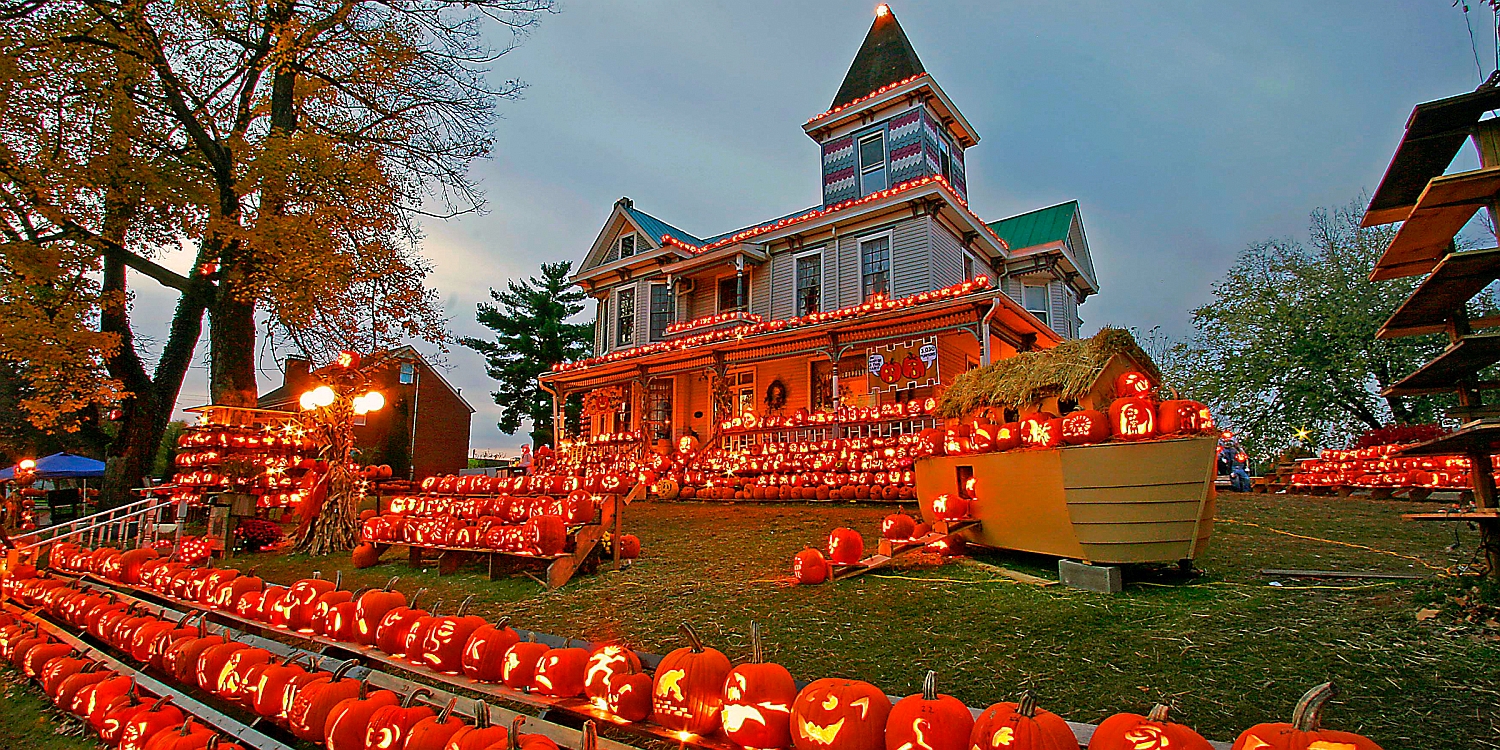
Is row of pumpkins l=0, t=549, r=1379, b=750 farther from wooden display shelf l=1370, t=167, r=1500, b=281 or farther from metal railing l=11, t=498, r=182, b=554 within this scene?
metal railing l=11, t=498, r=182, b=554

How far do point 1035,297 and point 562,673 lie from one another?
20.3 m

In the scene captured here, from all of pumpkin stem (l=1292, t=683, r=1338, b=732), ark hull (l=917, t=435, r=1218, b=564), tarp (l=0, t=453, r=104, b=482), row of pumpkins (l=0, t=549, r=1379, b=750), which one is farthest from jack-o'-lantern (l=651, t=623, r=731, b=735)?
tarp (l=0, t=453, r=104, b=482)

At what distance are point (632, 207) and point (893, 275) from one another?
10061 millimetres

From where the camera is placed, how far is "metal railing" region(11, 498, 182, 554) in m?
7.20

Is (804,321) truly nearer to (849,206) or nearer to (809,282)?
(809,282)

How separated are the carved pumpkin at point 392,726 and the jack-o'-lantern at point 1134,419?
171 inches

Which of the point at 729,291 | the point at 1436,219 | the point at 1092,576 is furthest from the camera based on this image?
the point at 729,291

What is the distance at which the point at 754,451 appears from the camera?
14484 millimetres

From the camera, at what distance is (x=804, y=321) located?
48.8 feet

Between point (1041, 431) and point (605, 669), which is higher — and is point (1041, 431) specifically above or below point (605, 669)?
above

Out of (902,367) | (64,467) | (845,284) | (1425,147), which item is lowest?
(64,467)

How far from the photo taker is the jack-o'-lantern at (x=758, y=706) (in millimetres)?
2166

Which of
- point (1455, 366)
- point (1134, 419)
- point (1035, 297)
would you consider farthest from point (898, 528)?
point (1035, 297)

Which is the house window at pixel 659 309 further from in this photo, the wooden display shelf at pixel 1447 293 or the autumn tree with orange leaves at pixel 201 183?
the wooden display shelf at pixel 1447 293
